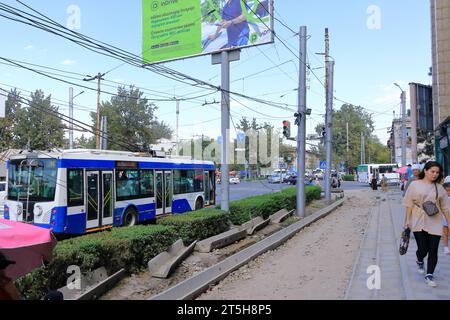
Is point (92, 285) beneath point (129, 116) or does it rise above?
beneath

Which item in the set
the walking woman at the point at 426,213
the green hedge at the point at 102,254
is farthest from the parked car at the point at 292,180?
the walking woman at the point at 426,213

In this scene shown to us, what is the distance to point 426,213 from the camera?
19.5 ft

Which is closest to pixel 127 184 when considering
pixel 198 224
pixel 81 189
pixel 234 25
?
pixel 81 189

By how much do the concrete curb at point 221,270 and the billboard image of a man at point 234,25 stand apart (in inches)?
271

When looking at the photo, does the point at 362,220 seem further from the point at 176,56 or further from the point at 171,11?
the point at 171,11

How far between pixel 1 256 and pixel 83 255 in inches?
129

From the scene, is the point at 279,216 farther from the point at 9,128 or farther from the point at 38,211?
the point at 9,128

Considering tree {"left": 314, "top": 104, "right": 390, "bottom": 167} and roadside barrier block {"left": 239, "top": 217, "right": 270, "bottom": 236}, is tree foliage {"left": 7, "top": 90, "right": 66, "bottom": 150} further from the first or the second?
tree {"left": 314, "top": 104, "right": 390, "bottom": 167}

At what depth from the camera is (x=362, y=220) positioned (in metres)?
16.4

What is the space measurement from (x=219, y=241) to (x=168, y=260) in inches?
84.6

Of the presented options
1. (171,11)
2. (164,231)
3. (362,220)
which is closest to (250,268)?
(164,231)

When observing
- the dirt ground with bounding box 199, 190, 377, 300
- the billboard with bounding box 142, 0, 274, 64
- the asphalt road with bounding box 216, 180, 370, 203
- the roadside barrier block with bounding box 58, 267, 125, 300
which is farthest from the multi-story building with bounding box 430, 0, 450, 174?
the roadside barrier block with bounding box 58, 267, 125, 300

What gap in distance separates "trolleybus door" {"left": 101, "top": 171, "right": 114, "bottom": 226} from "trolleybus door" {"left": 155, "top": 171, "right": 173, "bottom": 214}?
2825 mm

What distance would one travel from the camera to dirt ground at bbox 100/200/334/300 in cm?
632
